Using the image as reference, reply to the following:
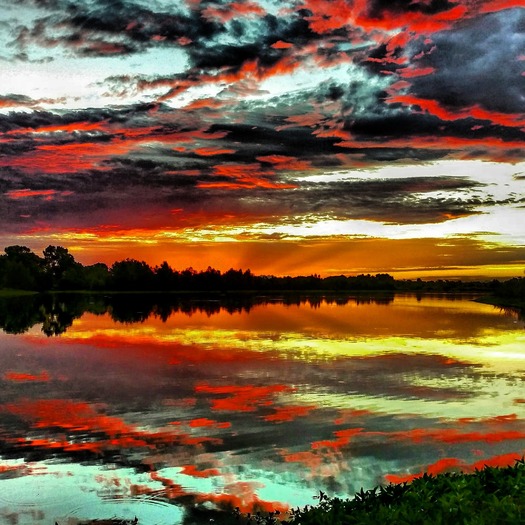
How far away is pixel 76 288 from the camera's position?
185875mm

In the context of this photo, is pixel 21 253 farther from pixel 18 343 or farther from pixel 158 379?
pixel 158 379

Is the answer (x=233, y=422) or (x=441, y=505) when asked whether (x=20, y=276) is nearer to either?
(x=233, y=422)

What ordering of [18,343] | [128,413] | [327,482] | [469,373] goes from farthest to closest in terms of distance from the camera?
[18,343]
[469,373]
[128,413]
[327,482]

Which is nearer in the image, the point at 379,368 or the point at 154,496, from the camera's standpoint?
the point at 154,496

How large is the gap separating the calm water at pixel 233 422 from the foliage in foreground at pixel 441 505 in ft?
6.79

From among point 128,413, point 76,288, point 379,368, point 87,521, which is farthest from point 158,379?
point 76,288

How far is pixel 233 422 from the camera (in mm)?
17203

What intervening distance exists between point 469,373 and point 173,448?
16.1 meters

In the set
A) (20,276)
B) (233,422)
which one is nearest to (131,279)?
(20,276)

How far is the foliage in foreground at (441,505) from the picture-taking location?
838 cm

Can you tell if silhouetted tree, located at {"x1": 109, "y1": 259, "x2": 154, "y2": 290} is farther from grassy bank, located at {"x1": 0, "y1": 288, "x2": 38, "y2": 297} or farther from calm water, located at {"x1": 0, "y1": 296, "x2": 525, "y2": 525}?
calm water, located at {"x1": 0, "y1": 296, "x2": 525, "y2": 525}

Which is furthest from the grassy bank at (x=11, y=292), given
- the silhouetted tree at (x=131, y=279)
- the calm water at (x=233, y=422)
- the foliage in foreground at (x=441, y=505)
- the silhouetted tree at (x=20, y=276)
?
the foliage in foreground at (x=441, y=505)

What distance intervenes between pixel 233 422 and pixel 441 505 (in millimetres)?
9082

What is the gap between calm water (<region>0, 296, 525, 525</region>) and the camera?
11.6m
